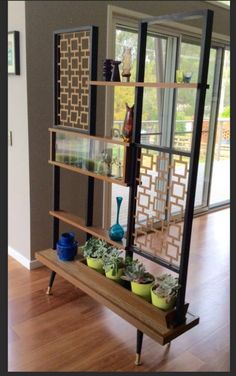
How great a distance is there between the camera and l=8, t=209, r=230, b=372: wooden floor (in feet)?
6.59

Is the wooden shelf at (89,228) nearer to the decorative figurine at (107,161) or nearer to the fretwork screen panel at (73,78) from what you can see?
the decorative figurine at (107,161)

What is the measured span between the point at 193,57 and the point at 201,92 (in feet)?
8.61

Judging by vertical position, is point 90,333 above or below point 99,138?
below

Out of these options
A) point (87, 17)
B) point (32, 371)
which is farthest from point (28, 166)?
point (32, 371)

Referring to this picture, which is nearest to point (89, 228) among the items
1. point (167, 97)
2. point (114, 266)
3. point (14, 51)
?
point (114, 266)

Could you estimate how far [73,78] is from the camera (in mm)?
2539

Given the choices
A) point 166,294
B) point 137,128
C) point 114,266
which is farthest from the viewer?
point 114,266

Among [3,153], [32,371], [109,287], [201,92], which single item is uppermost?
[201,92]

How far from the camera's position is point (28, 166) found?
281 cm

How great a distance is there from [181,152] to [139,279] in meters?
0.78

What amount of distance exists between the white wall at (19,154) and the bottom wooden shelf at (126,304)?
648 mm

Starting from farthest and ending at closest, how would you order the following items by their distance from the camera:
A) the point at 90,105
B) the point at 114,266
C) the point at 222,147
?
the point at 222,147
the point at 90,105
the point at 114,266

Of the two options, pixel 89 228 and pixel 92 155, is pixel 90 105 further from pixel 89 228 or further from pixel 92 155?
pixel 89 228

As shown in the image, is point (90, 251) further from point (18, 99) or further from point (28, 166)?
point (18, 99)
